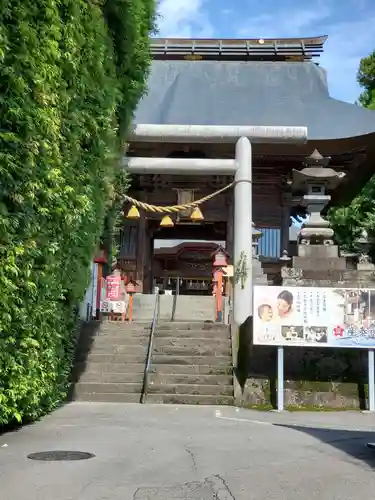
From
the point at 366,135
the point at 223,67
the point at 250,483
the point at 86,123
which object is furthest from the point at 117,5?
the point at 223,67

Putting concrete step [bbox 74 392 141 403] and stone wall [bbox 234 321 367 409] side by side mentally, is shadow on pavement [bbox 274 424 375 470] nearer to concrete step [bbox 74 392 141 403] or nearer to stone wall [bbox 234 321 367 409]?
stone wall [bbox 234 321 367 409]

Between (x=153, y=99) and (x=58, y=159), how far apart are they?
1252 cm

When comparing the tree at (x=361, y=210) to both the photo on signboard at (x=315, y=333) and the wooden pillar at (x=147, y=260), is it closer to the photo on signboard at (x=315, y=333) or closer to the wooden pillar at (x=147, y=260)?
→ the wooden pillar at (x=147, y=260)

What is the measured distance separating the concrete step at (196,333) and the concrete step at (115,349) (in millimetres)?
620

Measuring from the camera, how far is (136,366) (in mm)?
11227

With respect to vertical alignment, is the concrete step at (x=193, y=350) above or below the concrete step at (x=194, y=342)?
below

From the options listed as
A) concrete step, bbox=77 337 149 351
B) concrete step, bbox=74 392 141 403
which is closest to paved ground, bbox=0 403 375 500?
concrete step, bbox=74 392 141 403

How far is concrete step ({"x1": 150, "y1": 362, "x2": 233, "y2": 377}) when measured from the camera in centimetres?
1100

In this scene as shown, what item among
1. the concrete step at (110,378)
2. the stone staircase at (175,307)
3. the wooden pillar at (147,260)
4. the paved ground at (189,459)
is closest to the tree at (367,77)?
the wooden pillar at (147,260)

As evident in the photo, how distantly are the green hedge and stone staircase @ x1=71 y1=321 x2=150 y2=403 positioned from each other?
4.02ft

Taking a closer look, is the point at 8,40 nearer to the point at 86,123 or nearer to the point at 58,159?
the point at 58,159

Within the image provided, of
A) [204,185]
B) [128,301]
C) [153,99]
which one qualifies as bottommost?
[128,301]

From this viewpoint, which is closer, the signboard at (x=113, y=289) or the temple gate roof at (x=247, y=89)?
the signboard at (x=113, y=289)

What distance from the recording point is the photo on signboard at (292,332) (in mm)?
10234
